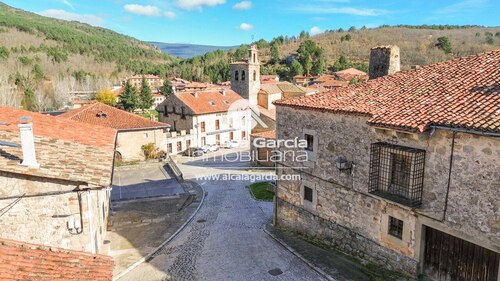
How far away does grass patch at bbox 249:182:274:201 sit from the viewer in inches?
845

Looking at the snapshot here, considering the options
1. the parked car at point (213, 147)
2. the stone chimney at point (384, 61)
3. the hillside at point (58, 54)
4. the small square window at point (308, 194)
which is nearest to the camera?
the small square window at point (308, 194)

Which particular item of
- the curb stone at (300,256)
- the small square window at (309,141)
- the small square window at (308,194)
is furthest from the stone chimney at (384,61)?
the curb stone at (300,256)

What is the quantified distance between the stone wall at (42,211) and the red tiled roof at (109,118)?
24313mm

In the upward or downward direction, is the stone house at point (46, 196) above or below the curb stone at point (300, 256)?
above

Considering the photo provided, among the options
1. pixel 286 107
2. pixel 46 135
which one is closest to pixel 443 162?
pixel 286 107

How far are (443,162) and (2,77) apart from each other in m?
82.0

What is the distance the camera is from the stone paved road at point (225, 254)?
39.2 ft

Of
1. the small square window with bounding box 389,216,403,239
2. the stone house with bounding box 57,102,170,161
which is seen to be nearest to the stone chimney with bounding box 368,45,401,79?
the small square window with bounding box 389,216,403,239

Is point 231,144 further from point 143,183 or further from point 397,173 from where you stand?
point 397,173

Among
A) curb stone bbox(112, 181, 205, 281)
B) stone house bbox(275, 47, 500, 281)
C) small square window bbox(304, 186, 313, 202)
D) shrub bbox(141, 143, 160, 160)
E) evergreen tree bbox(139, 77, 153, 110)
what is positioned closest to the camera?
stone house bbox(275, 47, 500, 281)

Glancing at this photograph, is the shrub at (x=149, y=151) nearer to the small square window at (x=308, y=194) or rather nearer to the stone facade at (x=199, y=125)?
the stone facade at (x=199, y=125)

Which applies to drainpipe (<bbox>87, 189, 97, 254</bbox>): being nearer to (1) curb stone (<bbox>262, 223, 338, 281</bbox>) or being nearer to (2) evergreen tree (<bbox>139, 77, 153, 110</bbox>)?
(1) curb stone (<bbox>262, 223, 338, 281</bbox>)

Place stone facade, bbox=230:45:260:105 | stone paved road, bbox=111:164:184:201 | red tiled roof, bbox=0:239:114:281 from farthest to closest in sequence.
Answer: stone facade, bbox=230:45:260:105 → stone paved road, bbox=111:164:184:201 → red tiled roof, bbox=0:239:114:281

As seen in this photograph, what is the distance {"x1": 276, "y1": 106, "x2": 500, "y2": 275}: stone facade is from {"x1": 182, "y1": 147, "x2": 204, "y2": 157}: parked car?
77.8ft
